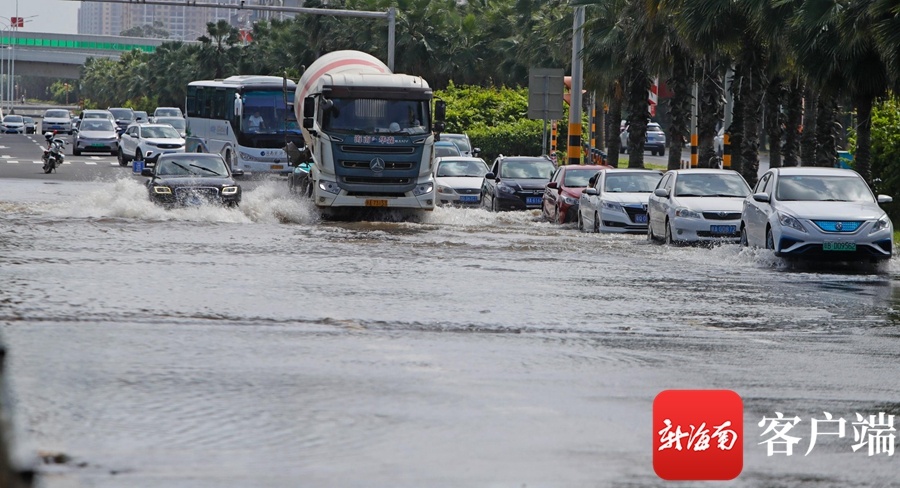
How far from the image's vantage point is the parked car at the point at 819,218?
2041cm

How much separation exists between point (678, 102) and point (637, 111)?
5281mm

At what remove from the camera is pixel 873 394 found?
31.5ft

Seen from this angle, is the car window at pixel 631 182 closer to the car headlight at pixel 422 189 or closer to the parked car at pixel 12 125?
the car headlight at pixel 422 189

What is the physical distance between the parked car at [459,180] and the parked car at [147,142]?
17.8 metres

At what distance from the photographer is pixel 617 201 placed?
2814 cm

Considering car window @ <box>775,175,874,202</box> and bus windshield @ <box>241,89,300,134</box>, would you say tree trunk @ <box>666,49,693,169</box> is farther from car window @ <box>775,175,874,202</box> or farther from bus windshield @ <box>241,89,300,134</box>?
car window @ <box>775,175,874,202</box>

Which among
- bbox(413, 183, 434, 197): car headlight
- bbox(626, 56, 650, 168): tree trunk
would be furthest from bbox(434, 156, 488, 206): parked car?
bbox(626, 56, 650, 168): tree trunk

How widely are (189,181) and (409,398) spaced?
20.9m

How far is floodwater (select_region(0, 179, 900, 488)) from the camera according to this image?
277 inches

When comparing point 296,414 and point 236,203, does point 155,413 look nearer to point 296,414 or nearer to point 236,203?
point 296,414

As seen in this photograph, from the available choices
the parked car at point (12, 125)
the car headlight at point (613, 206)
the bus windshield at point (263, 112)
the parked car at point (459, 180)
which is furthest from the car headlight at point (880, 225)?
the parked car at point (12, 125)

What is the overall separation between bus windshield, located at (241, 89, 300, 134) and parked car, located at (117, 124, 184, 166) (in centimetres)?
881

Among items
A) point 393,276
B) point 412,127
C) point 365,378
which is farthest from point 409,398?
point 412,127

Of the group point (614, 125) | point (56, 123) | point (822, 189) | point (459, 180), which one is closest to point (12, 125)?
point (56, 123)
